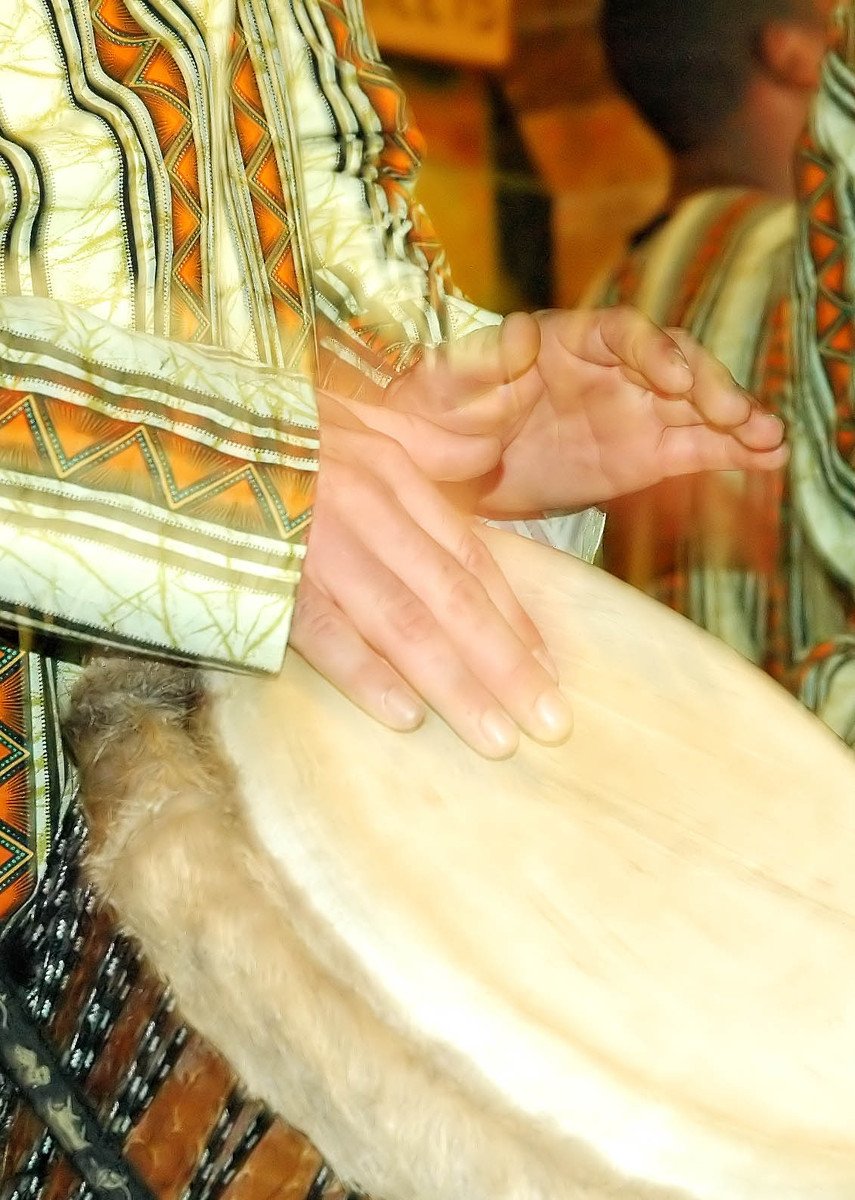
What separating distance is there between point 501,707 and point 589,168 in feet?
7.82

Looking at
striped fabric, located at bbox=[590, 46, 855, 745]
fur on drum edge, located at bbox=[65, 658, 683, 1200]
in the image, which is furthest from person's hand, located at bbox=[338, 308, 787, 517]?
striped fabric, located at bbox=[590, 46, 855, 745]

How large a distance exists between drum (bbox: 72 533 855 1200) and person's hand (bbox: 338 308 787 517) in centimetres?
19

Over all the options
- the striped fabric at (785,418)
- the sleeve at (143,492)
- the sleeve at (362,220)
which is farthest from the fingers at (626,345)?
the striped fabric at (785,418)

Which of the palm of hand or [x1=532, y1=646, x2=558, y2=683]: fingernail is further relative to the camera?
the palm of hand

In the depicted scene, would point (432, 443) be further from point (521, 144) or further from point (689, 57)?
point (521, 144)

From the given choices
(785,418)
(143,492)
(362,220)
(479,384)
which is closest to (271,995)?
(143,492)

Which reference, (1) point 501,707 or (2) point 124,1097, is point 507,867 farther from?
(2) point 124,1097

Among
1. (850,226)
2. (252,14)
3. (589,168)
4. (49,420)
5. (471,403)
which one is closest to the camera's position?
(49,420)

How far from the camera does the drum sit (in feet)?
1.44

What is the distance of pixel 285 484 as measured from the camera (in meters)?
0.52

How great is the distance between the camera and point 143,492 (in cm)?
50

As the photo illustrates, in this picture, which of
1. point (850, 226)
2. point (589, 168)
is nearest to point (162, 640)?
point (850, 226)

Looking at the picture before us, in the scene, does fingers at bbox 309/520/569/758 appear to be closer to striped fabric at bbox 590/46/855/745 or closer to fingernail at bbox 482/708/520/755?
fingernail at bbox 482/708/520/755

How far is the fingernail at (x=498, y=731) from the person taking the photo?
55 cm
